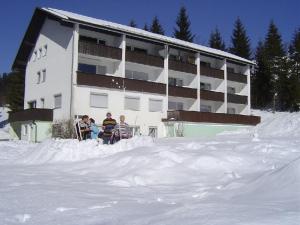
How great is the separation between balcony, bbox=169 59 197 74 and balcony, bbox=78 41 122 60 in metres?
6.15

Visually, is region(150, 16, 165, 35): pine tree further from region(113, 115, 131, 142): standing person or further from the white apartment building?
region(113, 115, 131, 142): standing person

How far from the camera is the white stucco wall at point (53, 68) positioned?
30.7m

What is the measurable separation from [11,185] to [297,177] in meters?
5.04

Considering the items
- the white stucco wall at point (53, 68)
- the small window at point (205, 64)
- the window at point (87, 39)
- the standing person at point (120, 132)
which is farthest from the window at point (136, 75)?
the standing person at point (120, 132)

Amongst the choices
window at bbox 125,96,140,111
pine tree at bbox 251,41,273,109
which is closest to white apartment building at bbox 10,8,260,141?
window at bbox 125,96,140,111

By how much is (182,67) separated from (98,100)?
10110mm

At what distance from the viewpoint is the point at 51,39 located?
34.4 meters

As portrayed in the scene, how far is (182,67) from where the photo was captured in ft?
124

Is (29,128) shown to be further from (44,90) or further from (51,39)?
(51,39)

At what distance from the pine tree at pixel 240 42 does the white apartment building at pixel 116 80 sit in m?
16.9

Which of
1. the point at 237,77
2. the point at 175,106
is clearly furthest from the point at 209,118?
the point at 237,77

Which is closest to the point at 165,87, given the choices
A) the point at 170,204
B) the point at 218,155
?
the point at 218,155

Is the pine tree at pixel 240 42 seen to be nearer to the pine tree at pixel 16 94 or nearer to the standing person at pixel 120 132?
the pine tree at pixel 16 94

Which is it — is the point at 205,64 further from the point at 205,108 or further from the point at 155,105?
the point at 155,105
